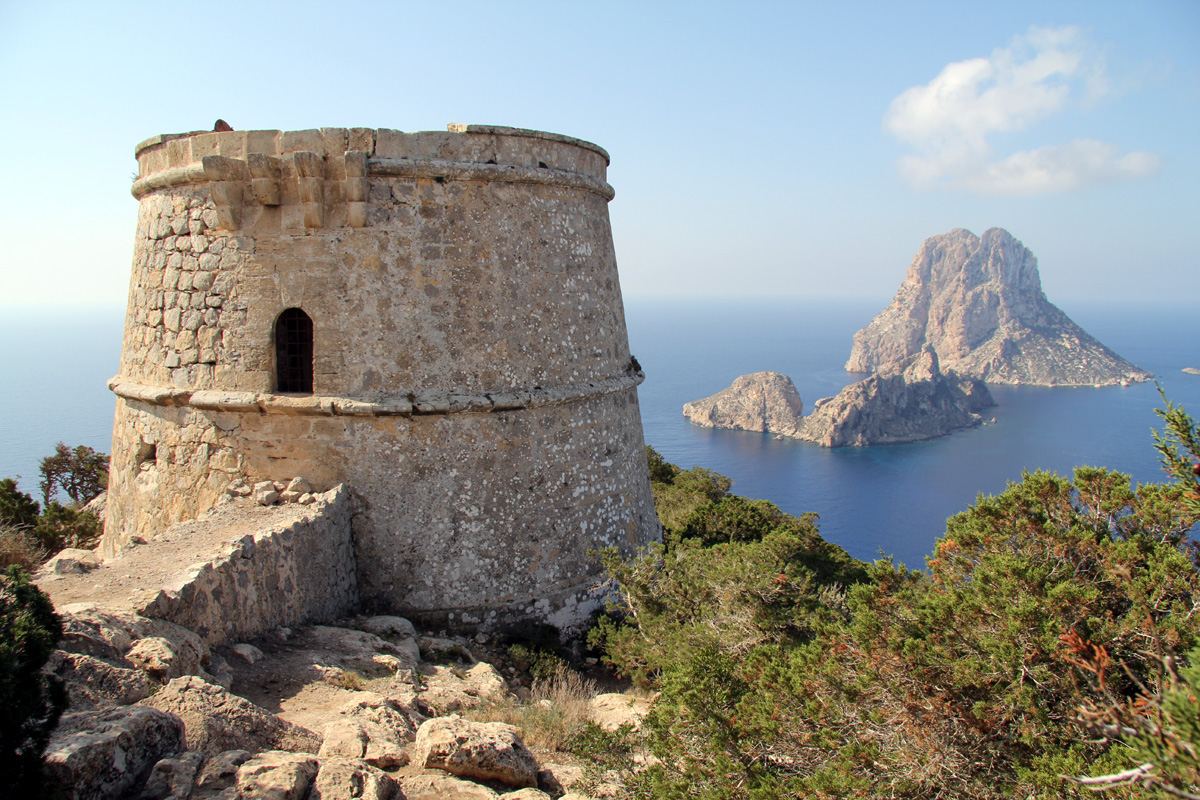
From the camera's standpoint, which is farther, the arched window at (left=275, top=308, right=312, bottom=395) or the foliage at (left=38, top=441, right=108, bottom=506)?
the foliage at (left=38, top=441, right=108, bottom=506)

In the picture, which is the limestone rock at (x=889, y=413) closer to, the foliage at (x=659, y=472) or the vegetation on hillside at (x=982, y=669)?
the foliage at (x=659, y=472)

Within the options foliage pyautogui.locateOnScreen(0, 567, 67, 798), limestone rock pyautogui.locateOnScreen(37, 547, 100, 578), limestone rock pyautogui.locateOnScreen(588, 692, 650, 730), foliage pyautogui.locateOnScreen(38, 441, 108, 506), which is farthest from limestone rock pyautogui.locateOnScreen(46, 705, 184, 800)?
foliage pyautogui.locateOnScreen(38, 441, 108, 506)

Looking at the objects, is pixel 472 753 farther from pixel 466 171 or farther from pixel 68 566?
pixel 466 171

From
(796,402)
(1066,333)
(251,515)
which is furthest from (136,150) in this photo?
(1066,333)

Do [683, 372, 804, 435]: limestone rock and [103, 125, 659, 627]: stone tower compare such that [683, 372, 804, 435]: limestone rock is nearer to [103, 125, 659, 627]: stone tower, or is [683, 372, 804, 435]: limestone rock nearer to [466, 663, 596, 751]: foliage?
[103, 125, 659, 627]: stone tower

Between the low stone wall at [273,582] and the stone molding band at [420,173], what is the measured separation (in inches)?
111

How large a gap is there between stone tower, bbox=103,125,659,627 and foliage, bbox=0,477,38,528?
8.97 ft

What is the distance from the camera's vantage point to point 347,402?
6.28 metres

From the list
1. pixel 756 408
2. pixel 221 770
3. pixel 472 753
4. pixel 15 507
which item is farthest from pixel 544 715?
pixel 756 408

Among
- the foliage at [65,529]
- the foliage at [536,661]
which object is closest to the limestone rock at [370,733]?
the foliage at [536,661]

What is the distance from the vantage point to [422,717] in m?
4.47

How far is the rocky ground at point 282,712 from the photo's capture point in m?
2.92

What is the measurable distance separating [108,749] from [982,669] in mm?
3664

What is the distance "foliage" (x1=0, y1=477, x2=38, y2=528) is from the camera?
852cm
